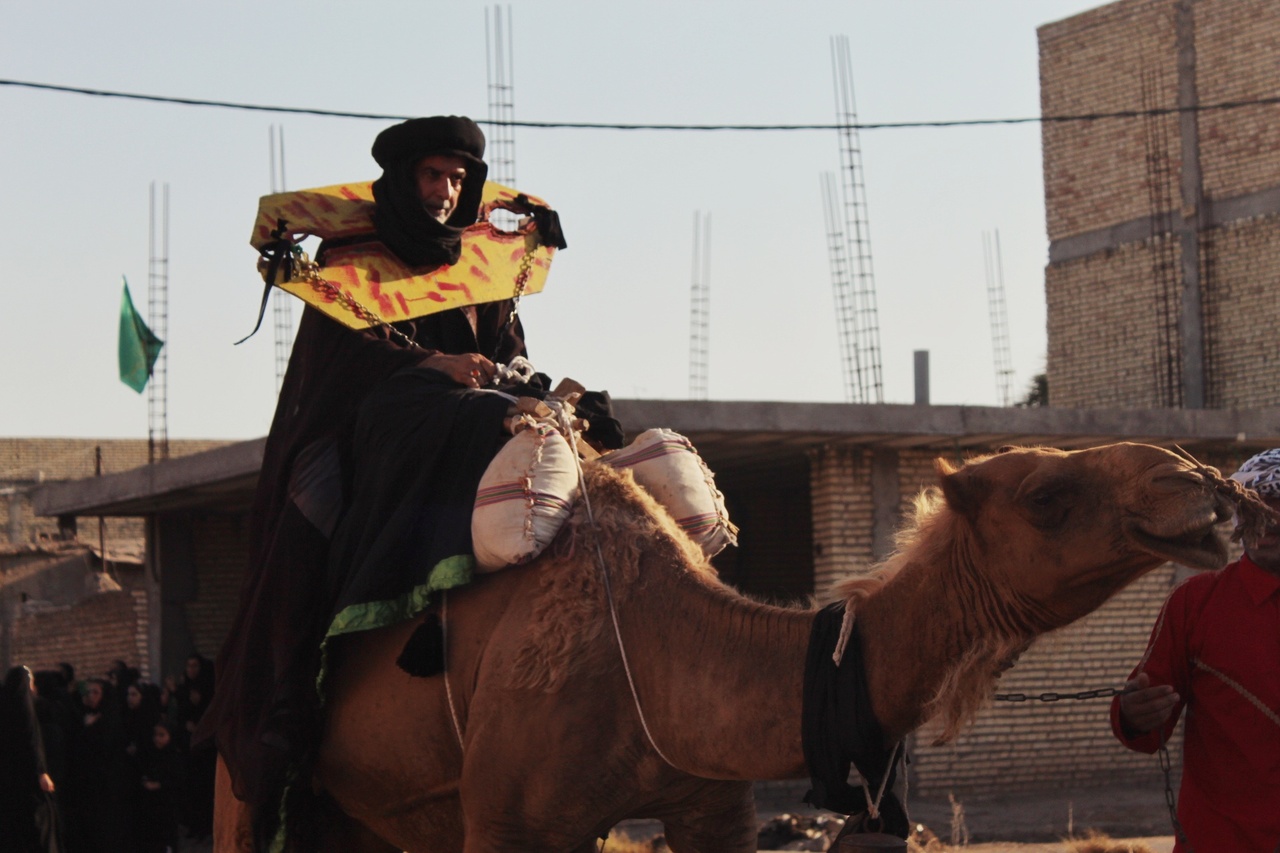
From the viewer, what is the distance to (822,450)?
15.0m

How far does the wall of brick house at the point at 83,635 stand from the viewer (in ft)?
76.1

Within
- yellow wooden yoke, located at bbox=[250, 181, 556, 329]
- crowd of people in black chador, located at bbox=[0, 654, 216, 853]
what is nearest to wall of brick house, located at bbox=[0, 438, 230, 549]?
crowd of people in black chador, located at bbox=[0, 654, 216, 853]

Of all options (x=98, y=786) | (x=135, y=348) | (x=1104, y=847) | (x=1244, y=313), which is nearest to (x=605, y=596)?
(x=1104, y=847)

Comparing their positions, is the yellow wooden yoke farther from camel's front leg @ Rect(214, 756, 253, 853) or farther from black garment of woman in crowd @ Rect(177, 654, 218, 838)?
black garment of woman in crowd @ Rect(177, 654, 218, 838)

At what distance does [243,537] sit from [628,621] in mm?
16026

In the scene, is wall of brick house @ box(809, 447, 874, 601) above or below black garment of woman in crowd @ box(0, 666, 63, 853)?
above

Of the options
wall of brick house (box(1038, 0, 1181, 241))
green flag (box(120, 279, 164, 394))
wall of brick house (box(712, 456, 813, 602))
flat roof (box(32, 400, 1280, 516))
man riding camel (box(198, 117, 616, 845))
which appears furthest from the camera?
wall of brick house (box(1038, 0, 1181, 241))

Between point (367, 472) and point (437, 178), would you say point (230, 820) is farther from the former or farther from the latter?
point (437, 178)

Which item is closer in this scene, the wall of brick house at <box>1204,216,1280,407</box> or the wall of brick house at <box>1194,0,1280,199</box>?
the wall of brick house at <box>1204,216,1280,407</box>

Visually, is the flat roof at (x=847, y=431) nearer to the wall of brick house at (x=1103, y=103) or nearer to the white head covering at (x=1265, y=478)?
the white head covering at (x=1265, y=478)

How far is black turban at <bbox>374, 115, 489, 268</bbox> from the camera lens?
5.35 metres

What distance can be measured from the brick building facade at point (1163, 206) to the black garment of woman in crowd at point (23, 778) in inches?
676

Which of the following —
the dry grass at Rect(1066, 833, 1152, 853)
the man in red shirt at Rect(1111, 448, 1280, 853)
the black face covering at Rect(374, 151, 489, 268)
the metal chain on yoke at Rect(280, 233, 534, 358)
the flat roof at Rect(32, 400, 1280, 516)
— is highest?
the black face covering at Rect(374, 151, 489, 268)

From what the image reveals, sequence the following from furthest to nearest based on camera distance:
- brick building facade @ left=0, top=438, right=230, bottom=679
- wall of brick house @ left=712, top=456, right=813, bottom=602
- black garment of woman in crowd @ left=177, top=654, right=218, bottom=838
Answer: wall of brick house @ left=712, top=456, right=813, bottom=602 → brick building facade @ left=0, top=438, right=230, bottom=679 → black garment of woman in crowd @ left=177, top=654, right=218, bottom=838
